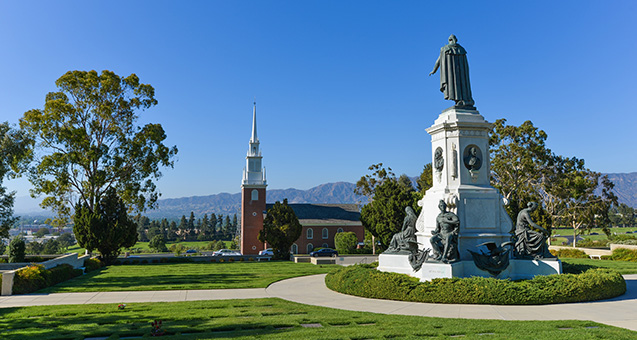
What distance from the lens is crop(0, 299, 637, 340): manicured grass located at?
9852 mm

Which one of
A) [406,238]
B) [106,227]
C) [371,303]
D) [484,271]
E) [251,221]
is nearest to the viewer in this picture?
[371,303]

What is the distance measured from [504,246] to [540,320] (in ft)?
19.8

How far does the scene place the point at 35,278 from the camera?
19.7 metres

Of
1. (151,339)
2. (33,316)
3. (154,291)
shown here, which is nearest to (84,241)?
(154,291)

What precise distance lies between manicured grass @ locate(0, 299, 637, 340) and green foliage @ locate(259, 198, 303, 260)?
25.9 m

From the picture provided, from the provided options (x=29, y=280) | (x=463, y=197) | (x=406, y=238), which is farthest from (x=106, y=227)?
(x=463, y=197)

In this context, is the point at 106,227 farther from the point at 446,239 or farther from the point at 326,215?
the point at 326,215

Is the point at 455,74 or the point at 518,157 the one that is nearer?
the point at 455,74

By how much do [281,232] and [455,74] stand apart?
24676mm

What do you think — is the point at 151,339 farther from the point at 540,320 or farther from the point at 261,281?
the point at 261,281

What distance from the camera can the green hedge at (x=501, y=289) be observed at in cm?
1390

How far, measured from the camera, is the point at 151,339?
9.59 meters

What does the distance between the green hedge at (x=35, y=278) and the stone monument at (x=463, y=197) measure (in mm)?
15176

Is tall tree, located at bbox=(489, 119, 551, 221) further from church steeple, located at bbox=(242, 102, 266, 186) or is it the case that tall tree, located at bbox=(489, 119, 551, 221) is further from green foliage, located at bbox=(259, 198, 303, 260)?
church steeple, located at bbox=(242, 102, 266, 186)
